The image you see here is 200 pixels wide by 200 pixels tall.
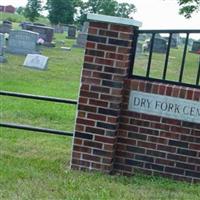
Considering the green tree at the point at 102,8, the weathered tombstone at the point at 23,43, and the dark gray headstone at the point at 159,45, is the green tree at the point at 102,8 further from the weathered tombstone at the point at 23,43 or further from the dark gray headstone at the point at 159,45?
the dark gray headstone at the point at 159,45

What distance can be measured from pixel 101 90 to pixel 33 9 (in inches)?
2247

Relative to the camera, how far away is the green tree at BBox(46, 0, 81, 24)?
62.0 meters

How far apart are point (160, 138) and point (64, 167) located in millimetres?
1172

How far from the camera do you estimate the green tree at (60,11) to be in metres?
62.0

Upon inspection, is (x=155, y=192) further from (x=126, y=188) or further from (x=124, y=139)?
(x=124, y=139)

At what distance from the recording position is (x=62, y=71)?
2000 centimetres

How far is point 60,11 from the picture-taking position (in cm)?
6222

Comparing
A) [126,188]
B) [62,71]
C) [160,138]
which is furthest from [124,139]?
[62,71]

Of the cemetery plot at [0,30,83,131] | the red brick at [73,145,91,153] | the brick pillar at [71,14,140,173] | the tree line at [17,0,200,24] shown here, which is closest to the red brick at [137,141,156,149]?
the brick pillar at [71,14,140,173]

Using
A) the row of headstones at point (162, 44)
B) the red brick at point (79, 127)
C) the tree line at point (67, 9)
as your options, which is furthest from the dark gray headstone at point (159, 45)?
the tree line at point (67, 9)

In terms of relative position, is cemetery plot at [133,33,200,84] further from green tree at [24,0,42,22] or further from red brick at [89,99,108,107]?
green tree at [24,0,42,22]

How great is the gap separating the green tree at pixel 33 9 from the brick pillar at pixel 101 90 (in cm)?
5492

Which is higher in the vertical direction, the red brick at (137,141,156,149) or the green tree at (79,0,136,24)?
the green tree at (79,0,136,24)

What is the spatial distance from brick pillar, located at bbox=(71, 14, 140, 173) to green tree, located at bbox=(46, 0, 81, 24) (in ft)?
187
